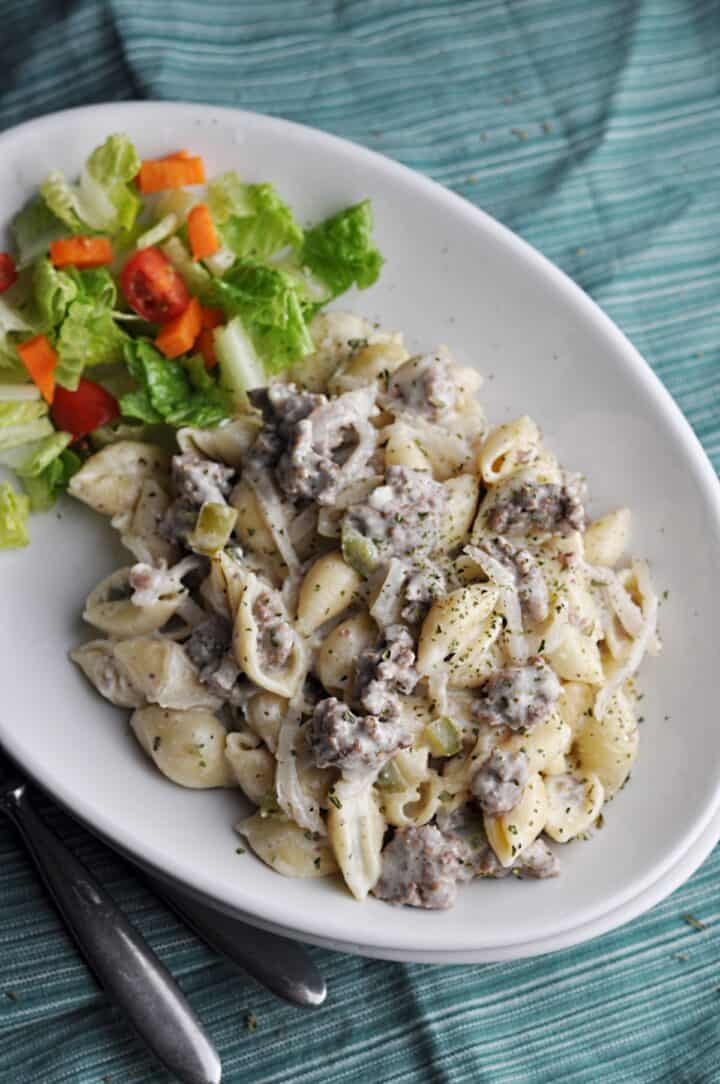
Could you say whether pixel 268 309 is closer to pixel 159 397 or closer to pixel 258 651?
pixel 159 397

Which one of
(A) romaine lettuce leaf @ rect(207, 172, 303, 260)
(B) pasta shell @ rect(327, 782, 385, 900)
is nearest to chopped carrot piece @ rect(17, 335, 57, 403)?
(A) romaine lettuce leaf @ rect(207, 172, 303, 260)

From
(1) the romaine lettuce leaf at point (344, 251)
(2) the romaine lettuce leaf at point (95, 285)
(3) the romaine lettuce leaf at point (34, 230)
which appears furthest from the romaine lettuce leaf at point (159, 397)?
(1) the romaine lettuce leaf at point (344, 251)

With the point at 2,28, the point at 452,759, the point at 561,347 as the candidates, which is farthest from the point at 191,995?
the point at 2,28

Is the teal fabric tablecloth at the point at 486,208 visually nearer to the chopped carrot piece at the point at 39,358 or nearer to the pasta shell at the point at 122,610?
the pasta shell at the point at 122,610

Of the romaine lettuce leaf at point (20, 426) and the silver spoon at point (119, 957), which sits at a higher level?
the romaine lettuce leaf at point (20, 426)

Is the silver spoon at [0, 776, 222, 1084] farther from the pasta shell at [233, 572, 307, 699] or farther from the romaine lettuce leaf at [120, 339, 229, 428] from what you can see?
the romaine lettuce leaf at [120, 339, 229, 428]

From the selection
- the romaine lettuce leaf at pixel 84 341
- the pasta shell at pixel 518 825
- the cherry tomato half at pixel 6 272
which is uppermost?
the cherry tomato half at pixel 6 272

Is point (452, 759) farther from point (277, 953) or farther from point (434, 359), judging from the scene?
point (434, 359)
